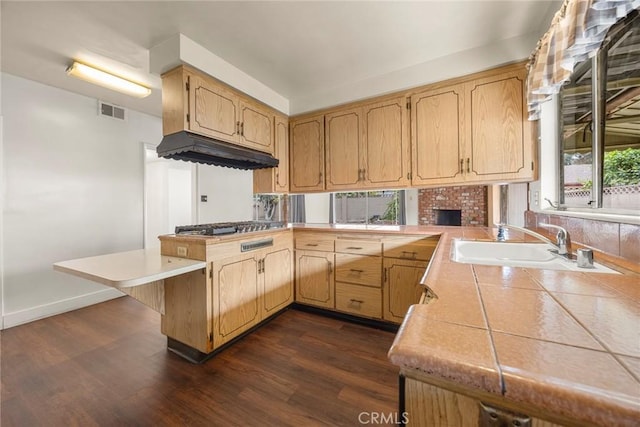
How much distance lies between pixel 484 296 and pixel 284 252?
209 cm

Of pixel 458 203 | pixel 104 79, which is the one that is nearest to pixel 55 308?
pixel 104 79

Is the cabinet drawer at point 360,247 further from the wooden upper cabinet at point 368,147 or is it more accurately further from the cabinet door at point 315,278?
the wooden upper cabinet at point 368,147

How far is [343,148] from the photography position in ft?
9.11

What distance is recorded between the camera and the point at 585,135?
1.50 metres

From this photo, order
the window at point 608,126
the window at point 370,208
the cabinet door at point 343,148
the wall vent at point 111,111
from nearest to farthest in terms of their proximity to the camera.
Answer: the window at point 608,126 → the cabinet door at point 343,148 → the wall vent at point 111,111 → the window at point 370,208

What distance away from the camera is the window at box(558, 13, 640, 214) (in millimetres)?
1105

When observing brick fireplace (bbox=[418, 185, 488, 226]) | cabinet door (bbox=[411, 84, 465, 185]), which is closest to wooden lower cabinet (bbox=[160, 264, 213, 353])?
cabinet door (bbox=[411, 84, 465, 185])

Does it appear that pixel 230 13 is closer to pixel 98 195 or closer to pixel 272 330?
pixel 272 330

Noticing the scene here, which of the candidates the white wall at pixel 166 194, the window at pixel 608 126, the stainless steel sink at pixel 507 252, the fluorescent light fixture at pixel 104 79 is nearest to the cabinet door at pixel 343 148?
the stainless steel sink at pixel 507 252

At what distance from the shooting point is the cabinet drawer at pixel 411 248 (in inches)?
82.6

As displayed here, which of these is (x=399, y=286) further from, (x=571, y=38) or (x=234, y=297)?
(x=571, y=38)

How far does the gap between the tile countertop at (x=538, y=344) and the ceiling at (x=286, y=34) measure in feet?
6.22

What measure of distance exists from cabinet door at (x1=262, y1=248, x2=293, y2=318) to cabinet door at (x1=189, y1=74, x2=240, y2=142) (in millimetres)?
1203

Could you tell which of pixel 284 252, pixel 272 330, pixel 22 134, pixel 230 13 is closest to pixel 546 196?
pixel 284 252
